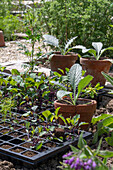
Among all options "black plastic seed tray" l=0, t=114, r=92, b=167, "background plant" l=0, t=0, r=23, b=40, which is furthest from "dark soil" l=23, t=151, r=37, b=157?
"background plant" l=0, t=0, r=23, b=40

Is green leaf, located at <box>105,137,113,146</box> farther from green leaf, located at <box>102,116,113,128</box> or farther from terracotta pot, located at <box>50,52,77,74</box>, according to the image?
terracotta pot, located at <box>50,52,77,74</box>

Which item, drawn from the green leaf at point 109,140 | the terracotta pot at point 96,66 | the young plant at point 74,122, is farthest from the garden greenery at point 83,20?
the green leaf at point 109,140

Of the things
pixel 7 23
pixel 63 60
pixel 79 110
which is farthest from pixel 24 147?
pixel 7 23

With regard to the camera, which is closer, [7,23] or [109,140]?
[109,140]

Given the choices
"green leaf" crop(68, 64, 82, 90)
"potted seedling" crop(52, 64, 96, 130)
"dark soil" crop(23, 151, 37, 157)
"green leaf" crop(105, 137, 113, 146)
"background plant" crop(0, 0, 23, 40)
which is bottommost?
"dark soil" crop(23, 151, 37, 157)

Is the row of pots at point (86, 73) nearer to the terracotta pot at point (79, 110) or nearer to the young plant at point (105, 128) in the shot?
the terracotta pot at point (79, 110)

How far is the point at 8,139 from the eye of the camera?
102 inches

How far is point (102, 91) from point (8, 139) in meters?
1.53

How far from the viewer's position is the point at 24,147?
90.2 inches

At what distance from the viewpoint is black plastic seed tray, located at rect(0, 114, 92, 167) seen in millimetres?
2113

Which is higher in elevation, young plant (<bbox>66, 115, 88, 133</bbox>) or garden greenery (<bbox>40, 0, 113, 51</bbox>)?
garden greenery (<bbox>40, 0, 113, 51</bbox>)

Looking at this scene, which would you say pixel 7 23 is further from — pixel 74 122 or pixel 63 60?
pixel 74 122

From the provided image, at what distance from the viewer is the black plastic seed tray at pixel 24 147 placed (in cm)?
211

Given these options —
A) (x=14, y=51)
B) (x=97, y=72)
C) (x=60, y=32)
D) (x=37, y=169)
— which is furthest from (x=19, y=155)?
(x=14, y=51)
